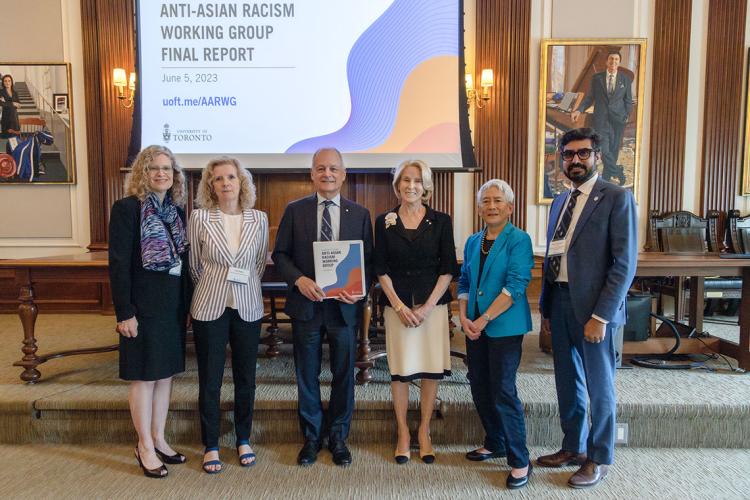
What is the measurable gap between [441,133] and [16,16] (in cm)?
458

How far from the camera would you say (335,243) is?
2.21 metres

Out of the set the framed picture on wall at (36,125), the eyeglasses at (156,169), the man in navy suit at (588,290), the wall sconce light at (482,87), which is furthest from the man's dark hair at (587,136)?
the framed picture on wall at (36,125)

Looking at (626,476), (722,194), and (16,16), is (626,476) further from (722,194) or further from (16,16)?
(16,16)

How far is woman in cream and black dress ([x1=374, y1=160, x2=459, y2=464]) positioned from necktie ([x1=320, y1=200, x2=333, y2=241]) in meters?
0.22

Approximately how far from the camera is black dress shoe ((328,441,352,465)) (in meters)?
2.36

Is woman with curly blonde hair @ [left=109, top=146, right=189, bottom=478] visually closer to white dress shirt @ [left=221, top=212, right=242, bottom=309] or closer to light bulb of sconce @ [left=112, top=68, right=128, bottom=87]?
white dress shirt @ [left=221, top=212, right=242, bottom=309]

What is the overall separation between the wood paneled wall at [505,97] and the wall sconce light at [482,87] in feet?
0.27

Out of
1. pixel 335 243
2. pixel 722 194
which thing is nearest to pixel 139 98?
pixel 335 243

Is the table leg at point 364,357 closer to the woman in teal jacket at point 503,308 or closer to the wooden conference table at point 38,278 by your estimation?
the wooden conference table at point 38,278

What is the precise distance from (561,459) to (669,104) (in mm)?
4391

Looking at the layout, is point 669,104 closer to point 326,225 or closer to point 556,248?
point 556,248

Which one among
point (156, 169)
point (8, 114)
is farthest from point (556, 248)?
point (8, 114)

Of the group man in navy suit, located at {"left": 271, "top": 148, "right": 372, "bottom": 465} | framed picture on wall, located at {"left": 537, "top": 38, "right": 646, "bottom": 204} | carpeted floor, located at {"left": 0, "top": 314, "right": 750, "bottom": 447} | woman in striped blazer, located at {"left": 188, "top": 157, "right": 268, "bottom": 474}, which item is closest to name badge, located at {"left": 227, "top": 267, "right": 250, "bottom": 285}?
woman in striped blazer, located at {"left": 188, "top": 157, "right": 268, "bottom": 474}

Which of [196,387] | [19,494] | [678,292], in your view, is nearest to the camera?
[19,494]
